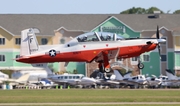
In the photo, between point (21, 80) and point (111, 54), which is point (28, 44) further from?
point (21, 80)

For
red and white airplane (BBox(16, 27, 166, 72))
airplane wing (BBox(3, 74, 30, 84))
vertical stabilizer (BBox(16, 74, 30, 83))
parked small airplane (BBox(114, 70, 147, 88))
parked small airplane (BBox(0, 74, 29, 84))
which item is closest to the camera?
red and white airplane (BBox(16, 27, 166, 72))

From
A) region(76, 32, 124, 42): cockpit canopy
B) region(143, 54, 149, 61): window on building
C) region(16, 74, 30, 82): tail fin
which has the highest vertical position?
region(76, 32, 124, 42): cockpit canopy

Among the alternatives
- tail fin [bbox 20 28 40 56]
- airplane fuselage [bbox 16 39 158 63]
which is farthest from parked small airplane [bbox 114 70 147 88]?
tail fin [bbox 20 28 40 56]

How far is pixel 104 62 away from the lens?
4669 cm

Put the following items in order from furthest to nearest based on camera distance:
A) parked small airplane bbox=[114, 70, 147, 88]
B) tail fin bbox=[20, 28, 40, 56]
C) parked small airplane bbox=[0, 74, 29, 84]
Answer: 1. parked small airplane bbox=[0, 74, 29, 84]
2. parked small airplane bbox=[114, 70, 147, 88]
3. tail fin bbox=[20, 28, 40, 56]

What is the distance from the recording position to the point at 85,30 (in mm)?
99938

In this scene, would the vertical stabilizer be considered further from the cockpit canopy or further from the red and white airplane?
the cockpit canopy

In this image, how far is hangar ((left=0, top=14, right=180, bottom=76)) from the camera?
97.2m

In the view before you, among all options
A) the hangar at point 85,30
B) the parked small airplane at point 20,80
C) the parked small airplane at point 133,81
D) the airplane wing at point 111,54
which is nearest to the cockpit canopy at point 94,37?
the airplane wing at point 111,54

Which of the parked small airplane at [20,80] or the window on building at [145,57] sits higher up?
the window on building at [145,57]

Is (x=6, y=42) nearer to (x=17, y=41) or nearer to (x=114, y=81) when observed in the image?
(x=17, y=41)

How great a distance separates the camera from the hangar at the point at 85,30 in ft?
319

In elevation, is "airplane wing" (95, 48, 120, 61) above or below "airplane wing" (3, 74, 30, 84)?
above

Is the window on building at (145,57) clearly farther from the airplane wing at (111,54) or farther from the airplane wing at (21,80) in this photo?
the airplane wing at (111,54)
